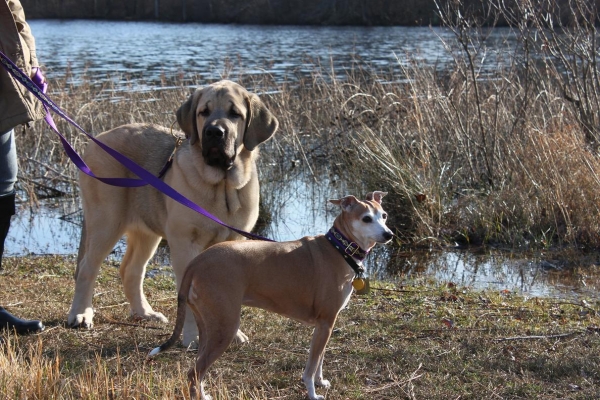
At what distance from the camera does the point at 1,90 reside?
17.0 ft

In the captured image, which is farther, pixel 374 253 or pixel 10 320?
pixel 374 253

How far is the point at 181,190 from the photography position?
18.7 ft

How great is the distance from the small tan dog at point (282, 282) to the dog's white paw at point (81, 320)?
1.73 m

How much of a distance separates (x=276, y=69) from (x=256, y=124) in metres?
17.4

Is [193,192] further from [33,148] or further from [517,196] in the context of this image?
[33,148]

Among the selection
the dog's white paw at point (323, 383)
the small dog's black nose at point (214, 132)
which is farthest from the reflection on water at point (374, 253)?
the dog's white paw at point (323, 383)

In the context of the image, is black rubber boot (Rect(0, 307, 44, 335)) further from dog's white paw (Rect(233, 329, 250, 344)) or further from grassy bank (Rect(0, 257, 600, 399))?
dog's white paw (Rect(233, 329, 250, 344))

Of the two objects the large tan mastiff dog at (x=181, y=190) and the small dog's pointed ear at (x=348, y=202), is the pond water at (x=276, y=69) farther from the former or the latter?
the small dog's pointed ear at (x=348, y=202)

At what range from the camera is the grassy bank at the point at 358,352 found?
4.41m

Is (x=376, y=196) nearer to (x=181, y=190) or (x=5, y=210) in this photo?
(x=181, y=190)

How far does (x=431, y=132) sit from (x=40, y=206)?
18.8 ft

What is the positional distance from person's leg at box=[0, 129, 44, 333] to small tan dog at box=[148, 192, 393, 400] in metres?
1.66

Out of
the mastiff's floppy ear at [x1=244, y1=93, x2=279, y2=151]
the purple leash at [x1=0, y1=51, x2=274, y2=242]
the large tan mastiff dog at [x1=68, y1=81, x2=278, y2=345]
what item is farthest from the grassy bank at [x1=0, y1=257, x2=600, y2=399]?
the mastiff's floppy ear at [x1=244, y1=93, x2=279, y2=151]

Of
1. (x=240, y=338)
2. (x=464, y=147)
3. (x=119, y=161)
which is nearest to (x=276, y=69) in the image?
Answer: (x=464, y=147)
